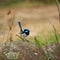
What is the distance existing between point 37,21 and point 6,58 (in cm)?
962

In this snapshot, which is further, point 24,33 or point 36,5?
point 36,5

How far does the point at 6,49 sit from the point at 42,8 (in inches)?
485

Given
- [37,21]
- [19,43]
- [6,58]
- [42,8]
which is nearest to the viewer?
[6,58]

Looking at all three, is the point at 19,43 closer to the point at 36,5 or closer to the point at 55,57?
the point at 55,57

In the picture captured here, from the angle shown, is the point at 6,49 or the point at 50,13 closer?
the point at 6,49

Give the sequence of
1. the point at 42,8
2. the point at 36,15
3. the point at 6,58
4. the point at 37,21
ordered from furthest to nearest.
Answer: the point at 42,8
the point at 36,15
the point at 37,21
the point at 6,58

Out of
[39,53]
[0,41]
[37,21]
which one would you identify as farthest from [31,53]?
[37,21]

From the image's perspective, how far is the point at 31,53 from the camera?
548 cm

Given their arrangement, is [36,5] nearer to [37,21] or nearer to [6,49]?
[37,21]

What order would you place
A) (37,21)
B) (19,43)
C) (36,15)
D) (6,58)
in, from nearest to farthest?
(6,58) → (19,43) → (37,21) → (36,15)

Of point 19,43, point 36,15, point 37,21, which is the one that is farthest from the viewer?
point 36,15

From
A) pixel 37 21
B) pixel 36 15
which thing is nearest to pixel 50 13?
pixel 36 15

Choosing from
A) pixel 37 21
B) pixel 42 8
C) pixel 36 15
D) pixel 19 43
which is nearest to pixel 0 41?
pixel 19 43

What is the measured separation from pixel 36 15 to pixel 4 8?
1606mm
